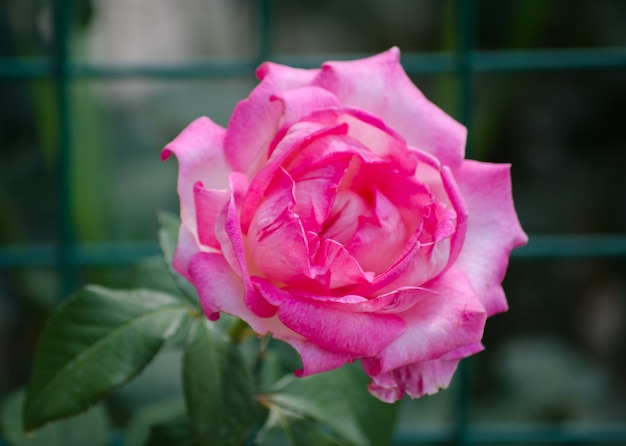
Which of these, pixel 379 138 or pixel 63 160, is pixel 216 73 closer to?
pixel 63 160

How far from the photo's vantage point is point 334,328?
1.49 ft

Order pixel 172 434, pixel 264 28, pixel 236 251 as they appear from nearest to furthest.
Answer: pixel 236 251, pixel 172 434, pixel 264 28

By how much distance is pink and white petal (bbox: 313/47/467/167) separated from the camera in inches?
21.4

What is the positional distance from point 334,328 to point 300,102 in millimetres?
140

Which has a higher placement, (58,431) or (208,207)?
(208,207)

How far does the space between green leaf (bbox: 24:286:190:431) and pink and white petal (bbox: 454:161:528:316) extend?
220 millimetres

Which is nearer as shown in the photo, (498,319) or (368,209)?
(368,209)

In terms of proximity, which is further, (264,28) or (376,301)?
(264,28)

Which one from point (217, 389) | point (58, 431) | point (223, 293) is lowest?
point (58, 431)

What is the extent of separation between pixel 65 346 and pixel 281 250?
214 mm

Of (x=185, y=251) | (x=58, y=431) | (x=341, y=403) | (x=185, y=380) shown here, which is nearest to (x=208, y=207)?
(x=185, y=251)

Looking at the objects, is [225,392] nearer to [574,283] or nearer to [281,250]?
[281,250]

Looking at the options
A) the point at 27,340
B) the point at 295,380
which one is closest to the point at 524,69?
the point at 295,380

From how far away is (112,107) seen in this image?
1728 millimetres
